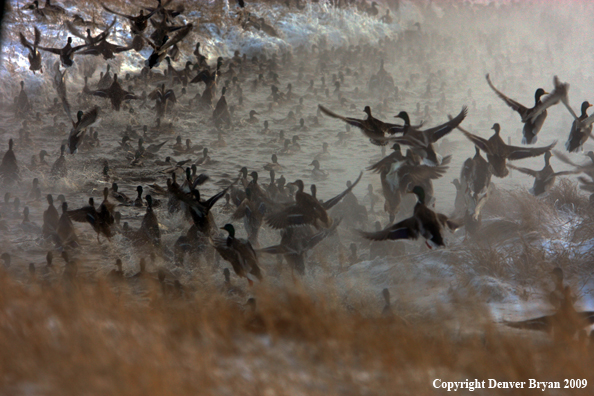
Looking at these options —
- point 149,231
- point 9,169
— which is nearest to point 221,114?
point 9,169

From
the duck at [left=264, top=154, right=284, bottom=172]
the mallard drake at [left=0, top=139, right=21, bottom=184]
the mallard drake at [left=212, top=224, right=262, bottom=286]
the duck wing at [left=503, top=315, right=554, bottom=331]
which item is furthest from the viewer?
the duck at [left=264, top=154, right=284, bottom=172]

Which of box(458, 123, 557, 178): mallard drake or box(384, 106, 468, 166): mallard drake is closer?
box(384, 106, 468, 166): mallard drake

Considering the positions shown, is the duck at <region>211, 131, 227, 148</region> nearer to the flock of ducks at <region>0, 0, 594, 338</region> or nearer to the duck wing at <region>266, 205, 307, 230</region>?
the flock of ducks at <region>0, 0, 594, 338</region>

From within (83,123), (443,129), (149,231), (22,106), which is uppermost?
(22,106)

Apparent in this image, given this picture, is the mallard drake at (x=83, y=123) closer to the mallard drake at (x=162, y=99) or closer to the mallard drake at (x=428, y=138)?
the mallard drake at (x=162, y=99)

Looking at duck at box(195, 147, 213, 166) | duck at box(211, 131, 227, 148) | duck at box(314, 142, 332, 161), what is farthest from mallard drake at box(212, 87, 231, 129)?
duck at box(314, 142, 332, 161)

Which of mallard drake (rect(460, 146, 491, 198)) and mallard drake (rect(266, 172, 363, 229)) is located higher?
mallard drake (rect(460, 146, 491, 198))

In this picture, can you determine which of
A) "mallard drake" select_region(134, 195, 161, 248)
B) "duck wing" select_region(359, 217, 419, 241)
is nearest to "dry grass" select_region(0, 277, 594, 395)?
"duck wing" select_region(359, 217, 419, 241)

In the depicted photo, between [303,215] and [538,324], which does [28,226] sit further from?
[538,324]

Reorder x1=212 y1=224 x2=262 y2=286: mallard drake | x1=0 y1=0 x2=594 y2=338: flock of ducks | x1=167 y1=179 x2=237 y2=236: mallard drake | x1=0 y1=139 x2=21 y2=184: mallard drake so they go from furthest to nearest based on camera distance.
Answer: x1=0 y1=139 x2=21 y2=184: mallard drake → x1=167 y1=179 x2=237 y2=236: mallard drake → x1=0 y1=0 x2=594 y2=338: flock of ducks → x1=212 y1=224 x2=262 y2=286: mallard drake

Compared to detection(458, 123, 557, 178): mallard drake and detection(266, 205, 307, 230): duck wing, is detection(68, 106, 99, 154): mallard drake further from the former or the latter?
detection(458, 123, 557, 178): mallard drake

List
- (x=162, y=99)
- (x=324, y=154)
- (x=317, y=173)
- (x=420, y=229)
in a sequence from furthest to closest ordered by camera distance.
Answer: (x=162, y=99) → (x=324, y=154) → (x=317, y=173) → (x=420, y=229)

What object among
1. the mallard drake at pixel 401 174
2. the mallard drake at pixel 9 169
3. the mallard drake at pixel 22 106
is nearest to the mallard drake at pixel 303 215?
the mallard drake at pixel 401 174

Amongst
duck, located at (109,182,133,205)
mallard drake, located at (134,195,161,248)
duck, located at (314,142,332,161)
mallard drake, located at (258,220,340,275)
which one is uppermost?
duck, located at (314,142,332,161)
